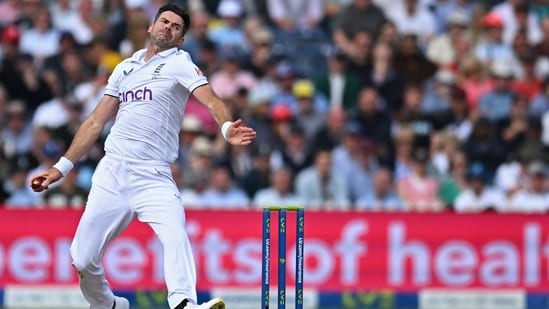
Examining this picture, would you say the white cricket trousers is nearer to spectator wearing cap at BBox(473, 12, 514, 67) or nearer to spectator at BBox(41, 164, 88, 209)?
spectator at BBox(41, 164, 88, 209)

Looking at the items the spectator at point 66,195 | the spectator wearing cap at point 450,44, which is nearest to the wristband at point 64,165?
the spectator at point 66,195

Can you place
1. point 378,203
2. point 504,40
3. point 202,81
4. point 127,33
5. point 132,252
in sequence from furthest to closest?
point 504,40 → point 127,33 → point 378,203 → point 132,252 → point 202,81

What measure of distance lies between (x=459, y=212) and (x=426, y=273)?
68cm

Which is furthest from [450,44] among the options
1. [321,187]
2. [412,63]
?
[321,187]

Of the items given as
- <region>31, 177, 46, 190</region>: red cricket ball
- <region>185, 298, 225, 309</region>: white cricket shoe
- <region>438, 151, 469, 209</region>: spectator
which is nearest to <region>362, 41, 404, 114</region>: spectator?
<region>438, 151, 469, 209</region>: spectator

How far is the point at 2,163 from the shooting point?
570 inches

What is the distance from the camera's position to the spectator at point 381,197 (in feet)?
48.1

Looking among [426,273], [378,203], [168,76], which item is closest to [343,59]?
[378,203]

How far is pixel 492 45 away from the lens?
17.1m

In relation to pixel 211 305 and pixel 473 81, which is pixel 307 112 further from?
pixel 211 305

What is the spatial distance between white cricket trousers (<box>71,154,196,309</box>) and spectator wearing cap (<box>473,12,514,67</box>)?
8803 millimetres

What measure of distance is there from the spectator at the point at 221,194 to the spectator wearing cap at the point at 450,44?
3.66m

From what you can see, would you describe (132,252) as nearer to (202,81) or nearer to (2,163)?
(2,163)

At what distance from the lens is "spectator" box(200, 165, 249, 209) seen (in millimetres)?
14344
